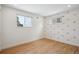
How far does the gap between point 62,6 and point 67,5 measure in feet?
0.26

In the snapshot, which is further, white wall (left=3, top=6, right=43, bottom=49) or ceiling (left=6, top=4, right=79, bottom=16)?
white wall (left=3, top=6, right=43, bottom=49)

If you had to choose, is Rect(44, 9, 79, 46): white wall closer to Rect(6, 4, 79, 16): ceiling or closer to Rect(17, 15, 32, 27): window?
Rect(6, 4, 79, 16): ceiling

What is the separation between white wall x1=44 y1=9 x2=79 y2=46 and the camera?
1.24m

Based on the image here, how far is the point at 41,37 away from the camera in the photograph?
135 cm

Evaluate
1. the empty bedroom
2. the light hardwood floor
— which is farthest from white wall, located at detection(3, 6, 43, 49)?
the light hardwood floor

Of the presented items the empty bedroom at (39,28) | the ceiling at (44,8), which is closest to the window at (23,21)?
the empty bedroom at (39,28)

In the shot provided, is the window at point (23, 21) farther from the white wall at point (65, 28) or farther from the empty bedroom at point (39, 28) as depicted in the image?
the white wall at point (65, 28)

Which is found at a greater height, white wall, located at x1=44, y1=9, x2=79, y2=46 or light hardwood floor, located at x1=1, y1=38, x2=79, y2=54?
white wall, located at x1=44, y1=9, x2=79, y2=46

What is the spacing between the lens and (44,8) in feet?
4.00

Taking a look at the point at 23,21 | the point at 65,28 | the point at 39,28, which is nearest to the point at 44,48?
the point at 39,28

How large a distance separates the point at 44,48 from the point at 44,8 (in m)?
0.78

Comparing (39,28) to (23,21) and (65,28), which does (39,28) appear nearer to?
(23,21)

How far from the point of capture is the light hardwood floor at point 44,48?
1.23 m

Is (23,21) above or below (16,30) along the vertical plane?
above
